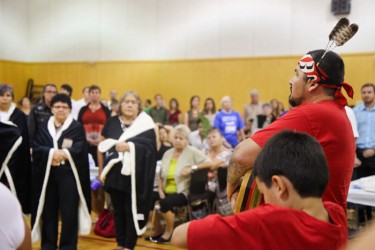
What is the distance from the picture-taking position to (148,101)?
13531 mm

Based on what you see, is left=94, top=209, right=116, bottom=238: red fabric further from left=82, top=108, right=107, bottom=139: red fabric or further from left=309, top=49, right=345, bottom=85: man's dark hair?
left=309, top=49, right=345, bottom=85: man's dark hair

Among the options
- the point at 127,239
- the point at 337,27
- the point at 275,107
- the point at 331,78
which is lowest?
the point at 127,239

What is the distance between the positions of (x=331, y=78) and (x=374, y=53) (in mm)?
10379

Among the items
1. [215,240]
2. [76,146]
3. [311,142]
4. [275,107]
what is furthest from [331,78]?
[275,107]

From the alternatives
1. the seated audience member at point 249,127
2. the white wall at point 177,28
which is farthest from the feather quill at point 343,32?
the white wall at point 177,28

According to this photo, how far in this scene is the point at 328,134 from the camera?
6.35 ft

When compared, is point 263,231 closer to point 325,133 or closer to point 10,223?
point 325,133

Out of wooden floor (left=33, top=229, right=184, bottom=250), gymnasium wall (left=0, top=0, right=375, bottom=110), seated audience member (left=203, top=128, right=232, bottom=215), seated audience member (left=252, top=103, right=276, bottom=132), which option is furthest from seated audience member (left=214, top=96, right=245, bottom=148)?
gymnasium wall (left=0, top=0, right=375, bottom=110)

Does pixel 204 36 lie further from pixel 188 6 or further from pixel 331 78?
pixel 331 78

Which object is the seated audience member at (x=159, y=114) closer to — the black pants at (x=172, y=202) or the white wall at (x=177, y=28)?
the white wall at (x=177, y=28)

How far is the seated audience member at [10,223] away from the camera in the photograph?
1.59 meters

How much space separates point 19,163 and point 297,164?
12.2 feet

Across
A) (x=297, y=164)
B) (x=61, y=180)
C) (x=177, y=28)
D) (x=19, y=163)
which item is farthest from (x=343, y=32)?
(x=177, y=28)

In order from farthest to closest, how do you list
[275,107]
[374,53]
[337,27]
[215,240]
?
1. [374,53]
2. [275,107]
3. [337,27]
4. [215,240]
